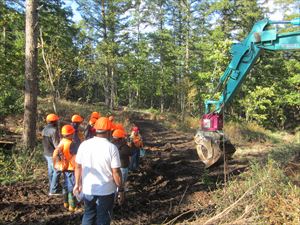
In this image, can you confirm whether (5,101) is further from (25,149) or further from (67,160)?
(67,160)

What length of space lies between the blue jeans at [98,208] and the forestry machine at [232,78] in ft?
15.4

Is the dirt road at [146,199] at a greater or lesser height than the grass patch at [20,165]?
lesser

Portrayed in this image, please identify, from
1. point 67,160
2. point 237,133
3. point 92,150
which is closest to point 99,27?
point 237,133

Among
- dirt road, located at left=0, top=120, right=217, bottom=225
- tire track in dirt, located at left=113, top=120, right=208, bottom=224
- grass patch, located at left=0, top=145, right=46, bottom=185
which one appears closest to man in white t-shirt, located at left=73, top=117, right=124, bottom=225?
dirt road, located at left=0, top=120, right=217, bottom=225

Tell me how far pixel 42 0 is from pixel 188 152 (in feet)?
42.0

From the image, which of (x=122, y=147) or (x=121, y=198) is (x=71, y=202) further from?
(x=122, y=147)

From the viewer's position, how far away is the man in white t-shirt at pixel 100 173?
4.86 m

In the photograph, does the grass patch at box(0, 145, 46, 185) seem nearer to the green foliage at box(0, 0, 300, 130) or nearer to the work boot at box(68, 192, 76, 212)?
the work boot at box(68, 192, 76, 212)

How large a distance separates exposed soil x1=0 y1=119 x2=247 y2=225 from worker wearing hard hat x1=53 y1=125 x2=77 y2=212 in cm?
35

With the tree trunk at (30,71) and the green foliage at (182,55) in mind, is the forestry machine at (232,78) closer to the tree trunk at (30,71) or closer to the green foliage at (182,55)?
the tree trunk at (30,71)

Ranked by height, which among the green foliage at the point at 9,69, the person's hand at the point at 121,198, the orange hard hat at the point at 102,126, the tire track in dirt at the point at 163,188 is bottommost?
the tire track in dirt at the point at 163,188

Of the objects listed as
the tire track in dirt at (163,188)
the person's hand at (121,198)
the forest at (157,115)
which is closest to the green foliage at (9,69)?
the forest at (157,115)

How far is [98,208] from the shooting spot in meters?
4.95

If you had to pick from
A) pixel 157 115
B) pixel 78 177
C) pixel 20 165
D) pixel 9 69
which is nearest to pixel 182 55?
pixel 157 115
